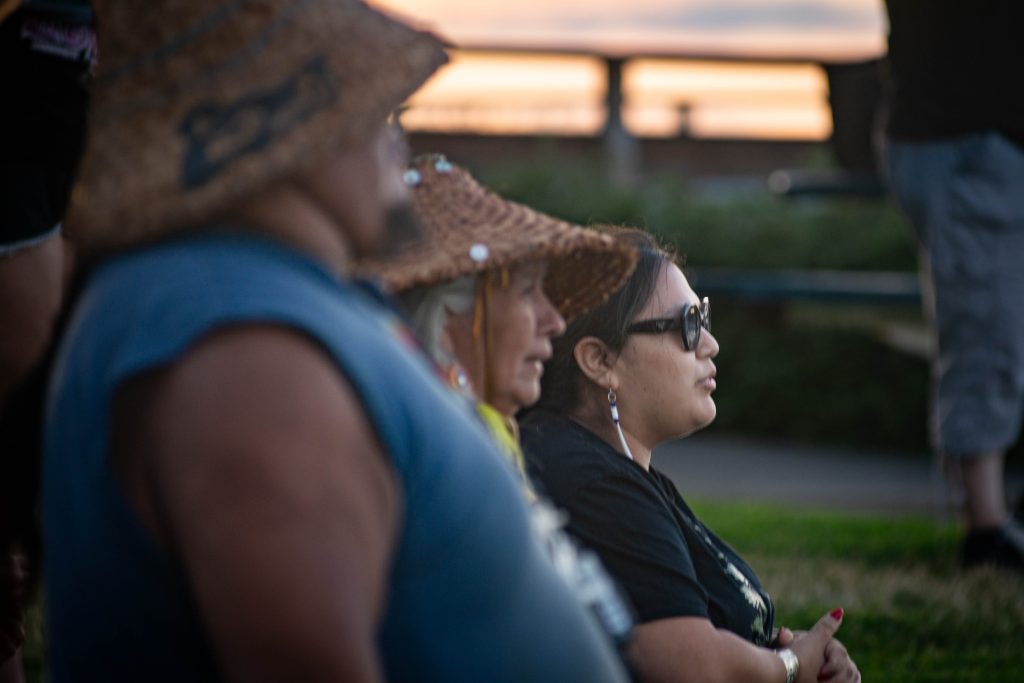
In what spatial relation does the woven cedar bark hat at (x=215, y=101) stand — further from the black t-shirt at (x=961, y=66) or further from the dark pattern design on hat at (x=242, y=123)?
the black t-shirt at (x=961, y=66)

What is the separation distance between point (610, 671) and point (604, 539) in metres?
0.86

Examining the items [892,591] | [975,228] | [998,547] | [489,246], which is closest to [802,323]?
[975,228]

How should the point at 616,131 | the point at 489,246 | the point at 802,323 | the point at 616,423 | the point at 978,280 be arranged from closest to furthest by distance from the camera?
the point at 489,246 → the point at 616,423 → the point at 978,280 → the point at 802,323 → the point at 616,131

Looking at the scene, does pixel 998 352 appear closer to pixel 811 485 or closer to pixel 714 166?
pixel 811 485

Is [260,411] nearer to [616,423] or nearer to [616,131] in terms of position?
[616,423]

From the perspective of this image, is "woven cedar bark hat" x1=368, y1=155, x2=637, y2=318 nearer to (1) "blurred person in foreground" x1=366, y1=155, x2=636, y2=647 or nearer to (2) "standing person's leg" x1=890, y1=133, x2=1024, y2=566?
(1) "blurred person in foreground" x1=366, y1=155, x2=636, y2=647

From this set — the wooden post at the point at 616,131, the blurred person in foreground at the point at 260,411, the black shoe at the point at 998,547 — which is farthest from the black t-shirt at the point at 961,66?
the wooden post at the point at 616,131

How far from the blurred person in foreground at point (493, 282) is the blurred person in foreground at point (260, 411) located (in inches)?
28.9

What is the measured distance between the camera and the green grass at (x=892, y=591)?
13.8 feet

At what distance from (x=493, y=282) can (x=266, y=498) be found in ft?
4.35

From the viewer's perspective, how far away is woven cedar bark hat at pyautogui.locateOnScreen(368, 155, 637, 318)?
7.91 feet

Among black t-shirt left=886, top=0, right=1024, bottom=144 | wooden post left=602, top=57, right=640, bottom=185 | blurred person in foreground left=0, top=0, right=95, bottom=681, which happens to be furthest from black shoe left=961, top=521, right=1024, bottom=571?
wooden post left=602, top=57, right=640, bottom=185

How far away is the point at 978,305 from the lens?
208 inches

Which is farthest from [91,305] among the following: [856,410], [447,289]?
[856,410]
